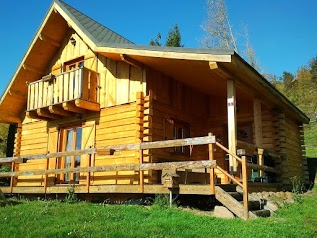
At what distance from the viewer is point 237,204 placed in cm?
792

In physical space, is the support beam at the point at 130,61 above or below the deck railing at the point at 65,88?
above

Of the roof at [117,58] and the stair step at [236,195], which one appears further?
the roof at [117,58]

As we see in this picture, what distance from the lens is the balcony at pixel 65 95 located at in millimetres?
13078

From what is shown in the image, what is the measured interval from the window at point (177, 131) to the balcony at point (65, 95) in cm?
270

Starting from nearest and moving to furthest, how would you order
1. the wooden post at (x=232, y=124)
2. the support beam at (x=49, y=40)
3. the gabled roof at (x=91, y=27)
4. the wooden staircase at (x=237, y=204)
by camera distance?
the wooden staircase at (x=237, y=204) → the wooden post at (x=232, y=124) → the gabled roof at (x=91, y=27) → the support beam at (x=49, y=40)

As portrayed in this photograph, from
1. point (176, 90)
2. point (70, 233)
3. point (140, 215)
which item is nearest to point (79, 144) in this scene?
point (176, 90)

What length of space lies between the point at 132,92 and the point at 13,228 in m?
6.67

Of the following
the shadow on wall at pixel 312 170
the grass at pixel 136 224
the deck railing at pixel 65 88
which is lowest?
the grass at pixel 136 224

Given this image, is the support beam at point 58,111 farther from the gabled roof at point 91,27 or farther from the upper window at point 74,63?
the gabled roof at point 91,27

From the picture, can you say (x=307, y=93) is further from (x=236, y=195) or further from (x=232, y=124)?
(x=236, y=195)

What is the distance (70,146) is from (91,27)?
498cm

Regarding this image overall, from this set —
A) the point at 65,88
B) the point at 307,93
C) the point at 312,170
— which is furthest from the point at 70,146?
the point at 307,93

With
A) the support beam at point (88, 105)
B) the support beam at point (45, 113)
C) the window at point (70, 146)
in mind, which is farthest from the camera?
the support beam at point (45, 113)

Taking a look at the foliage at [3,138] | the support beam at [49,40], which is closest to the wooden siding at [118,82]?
the support beam at [49,40]
